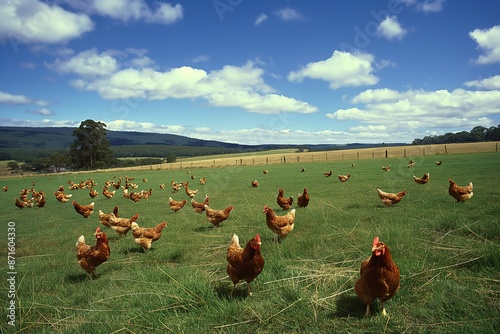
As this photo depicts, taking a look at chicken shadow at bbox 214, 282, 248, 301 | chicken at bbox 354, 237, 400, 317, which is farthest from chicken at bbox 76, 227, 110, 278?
chicken at bbox 354, 237, 400, 317

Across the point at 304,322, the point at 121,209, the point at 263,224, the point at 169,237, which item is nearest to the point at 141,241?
the point at 169,237

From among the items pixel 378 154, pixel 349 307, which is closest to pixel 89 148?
pixel 378 154

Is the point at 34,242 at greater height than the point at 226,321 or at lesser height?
lesser

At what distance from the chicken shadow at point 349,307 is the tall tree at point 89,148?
83.5m

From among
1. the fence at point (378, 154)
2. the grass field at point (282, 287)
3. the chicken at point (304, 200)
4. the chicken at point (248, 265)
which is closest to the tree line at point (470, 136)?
the fence at point (378, 154)

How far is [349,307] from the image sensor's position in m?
3.67

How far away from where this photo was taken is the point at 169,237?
871cm

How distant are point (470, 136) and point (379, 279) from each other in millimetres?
103193

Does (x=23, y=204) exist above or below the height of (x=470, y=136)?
below

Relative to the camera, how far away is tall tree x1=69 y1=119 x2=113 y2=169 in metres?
77.3

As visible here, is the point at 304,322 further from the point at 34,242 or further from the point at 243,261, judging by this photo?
the point at 34,242

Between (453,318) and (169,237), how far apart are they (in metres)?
7.31

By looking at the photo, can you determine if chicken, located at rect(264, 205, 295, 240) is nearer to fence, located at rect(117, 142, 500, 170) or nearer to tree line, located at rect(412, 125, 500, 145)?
fence, located at rect(117, 142, 500, 170)

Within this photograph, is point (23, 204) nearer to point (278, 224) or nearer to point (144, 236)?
point (144, 236)
